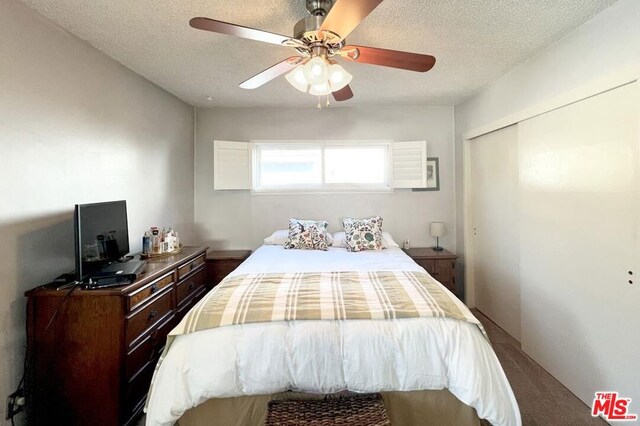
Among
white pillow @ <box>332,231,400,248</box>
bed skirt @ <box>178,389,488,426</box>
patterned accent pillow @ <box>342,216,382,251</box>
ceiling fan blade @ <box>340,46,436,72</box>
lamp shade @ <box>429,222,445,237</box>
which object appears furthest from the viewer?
lamp shade @ <box>429,222,445,237</box>

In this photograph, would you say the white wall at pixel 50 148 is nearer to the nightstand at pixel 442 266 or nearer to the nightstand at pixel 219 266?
the nightstand at pixel 219 266

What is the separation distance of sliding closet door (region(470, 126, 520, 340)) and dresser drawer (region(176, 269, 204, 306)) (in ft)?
9.99

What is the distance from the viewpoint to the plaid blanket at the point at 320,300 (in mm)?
1452

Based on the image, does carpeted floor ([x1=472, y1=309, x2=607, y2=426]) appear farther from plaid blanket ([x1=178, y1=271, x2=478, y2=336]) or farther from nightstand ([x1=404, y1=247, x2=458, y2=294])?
plaid blanket ([x1=178, y1=271, x2=478, y2=336])

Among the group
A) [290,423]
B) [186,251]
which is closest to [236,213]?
[186,251]

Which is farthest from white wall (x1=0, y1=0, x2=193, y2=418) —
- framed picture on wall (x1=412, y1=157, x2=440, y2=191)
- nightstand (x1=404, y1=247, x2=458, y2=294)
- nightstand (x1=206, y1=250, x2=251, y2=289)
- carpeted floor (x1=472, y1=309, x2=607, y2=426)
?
framed picture on wall (x1=412, y1=157, x2=440, y2=191)

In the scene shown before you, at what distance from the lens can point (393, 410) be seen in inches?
57.7

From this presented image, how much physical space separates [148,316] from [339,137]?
2.84 metres

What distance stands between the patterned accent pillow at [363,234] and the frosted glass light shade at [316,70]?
1.89 metres

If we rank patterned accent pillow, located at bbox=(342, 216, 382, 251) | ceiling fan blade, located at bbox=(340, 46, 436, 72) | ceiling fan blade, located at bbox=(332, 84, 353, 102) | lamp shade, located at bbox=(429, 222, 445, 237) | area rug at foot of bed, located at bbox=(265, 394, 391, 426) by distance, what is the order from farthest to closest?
lamp shade, located at bbox=(429, 222, 445, 237)
patterned accent pillow, located at bbox=(342, 216, 382, 251)
ceiling fan blade, located at bbox=(332, 84, 353, 102)
ceiling fan blade, located at bbox=(340, 46, 436, 72)
area rug at foot of bed, located at bbox=(265, 394, 391, 426)

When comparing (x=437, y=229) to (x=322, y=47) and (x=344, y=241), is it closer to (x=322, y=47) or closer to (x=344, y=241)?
(x=344, y=241)

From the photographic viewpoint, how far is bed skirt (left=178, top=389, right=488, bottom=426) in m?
1.43

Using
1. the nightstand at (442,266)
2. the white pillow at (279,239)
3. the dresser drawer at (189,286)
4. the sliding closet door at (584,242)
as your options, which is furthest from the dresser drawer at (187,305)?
the sliding closet door at (584,242)

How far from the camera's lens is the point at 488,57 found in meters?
2.28
